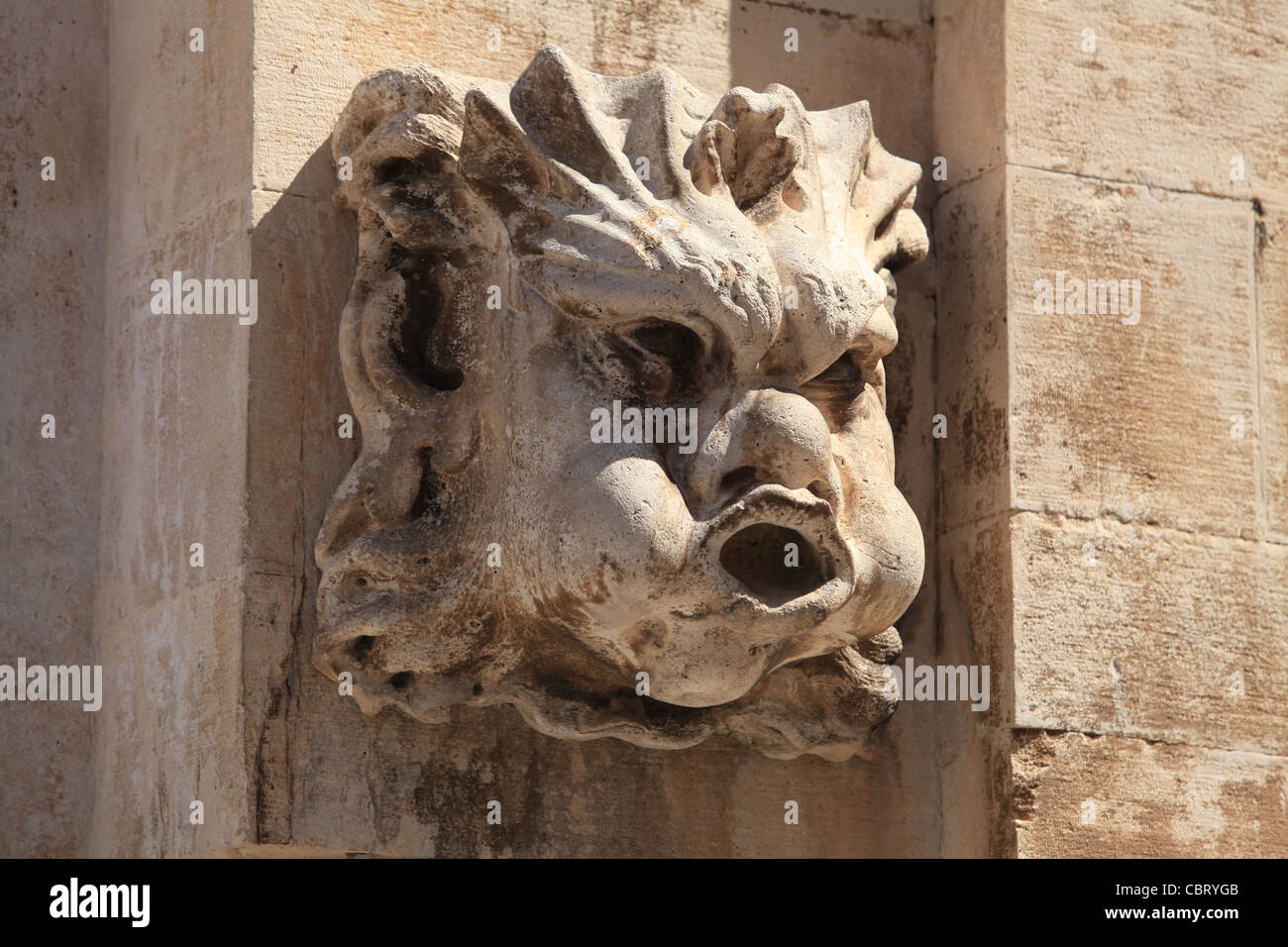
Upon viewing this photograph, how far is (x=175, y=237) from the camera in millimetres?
4418

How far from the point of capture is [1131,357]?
4.59 m

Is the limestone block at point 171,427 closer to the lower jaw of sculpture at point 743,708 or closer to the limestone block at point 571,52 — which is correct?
the limestone block at point 571,52

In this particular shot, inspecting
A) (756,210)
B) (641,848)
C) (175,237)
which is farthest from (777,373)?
(175,237)

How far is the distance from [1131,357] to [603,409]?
4.17 ft

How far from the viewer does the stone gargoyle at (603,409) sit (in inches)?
152

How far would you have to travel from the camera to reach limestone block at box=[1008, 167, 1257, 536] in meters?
4.50

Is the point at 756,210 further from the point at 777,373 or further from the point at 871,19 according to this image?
the point at 871,19

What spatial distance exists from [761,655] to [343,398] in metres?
0.95

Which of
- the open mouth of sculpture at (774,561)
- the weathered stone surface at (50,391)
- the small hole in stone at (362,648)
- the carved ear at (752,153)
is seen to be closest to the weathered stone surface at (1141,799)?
the open mouth of sculpture at (774,561)

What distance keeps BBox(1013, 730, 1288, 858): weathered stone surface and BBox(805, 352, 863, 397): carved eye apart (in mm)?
775

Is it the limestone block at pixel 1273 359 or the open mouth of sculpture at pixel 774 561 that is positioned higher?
the limestone block at pixel 1273 359

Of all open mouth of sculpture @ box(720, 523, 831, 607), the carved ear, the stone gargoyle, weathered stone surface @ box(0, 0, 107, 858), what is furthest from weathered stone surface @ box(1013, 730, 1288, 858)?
weathered stone surface @ box(0, 0, 107, 858)

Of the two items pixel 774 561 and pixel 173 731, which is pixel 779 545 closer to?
pixel 774 561

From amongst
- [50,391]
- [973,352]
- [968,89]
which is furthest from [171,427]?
[968,89]
